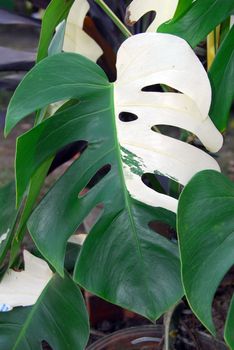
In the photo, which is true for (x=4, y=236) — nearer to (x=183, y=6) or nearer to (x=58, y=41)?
(x=58, y=41)

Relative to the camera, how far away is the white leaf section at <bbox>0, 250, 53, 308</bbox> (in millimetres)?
943

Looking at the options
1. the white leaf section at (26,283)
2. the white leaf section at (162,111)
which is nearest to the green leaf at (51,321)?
the white leaf section at (26,283)

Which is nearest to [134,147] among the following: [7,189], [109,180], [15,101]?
[109,180]

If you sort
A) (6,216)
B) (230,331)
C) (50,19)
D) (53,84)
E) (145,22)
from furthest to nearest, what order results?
1. (145,22)
2. (6,216)
3. (50,19)
4. (53,84)
5. (230,331)

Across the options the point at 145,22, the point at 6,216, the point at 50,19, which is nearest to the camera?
the point at 50,19

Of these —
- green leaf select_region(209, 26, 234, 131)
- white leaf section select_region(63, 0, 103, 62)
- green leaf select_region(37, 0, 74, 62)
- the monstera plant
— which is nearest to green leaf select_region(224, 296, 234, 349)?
the monstera plant

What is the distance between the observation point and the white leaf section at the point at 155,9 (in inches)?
35.0

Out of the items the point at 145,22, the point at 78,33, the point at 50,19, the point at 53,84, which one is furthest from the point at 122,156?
the point at 145,22

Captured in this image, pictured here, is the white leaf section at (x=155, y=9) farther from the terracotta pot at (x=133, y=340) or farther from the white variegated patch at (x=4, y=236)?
the terracotta pot at (x=133, y=340)

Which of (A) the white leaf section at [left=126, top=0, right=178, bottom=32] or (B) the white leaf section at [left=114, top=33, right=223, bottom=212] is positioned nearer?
(B) the white leaf section at [left=114, top=33, right=223, bottom=212]

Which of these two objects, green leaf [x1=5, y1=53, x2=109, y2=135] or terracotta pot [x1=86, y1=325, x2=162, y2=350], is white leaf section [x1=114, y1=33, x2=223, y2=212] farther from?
terracotta pot [x1=86, y1=325, x2=162, y2=350]

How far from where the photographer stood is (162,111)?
0.77 m

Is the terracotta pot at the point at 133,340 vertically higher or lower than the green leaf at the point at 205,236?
lower

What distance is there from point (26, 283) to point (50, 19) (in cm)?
44
